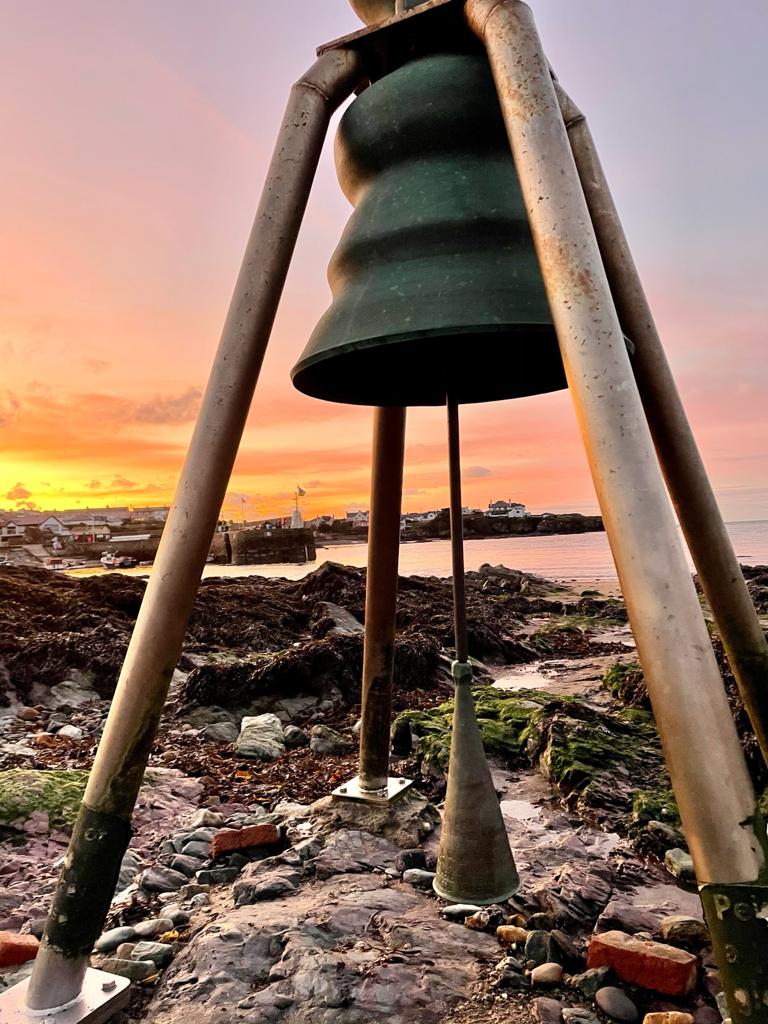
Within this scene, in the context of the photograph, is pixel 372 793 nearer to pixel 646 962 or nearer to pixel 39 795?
pixel 646 962

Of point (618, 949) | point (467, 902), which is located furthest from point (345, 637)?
point (618, 949)

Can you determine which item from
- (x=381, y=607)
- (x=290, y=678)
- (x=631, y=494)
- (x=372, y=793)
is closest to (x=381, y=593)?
(x=381, y=607)

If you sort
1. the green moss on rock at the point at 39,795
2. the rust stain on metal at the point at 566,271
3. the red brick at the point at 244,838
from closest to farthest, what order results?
the rust stain on metal at the point at 566,271, the red brick at the point at 244,838, the green moss on rock at the point at 39,795

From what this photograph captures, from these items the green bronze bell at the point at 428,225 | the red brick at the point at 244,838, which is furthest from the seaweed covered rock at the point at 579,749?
the green bronze bell at the point at 428,225

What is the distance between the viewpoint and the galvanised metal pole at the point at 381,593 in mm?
3941

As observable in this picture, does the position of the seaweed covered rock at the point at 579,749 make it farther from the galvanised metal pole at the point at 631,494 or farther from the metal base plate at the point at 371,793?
the galvanised metal pole at the point at 631,494

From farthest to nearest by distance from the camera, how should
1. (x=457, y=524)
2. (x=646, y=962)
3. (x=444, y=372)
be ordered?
(x=444, y=372), (x=457, y=524), (x=646, y=962)

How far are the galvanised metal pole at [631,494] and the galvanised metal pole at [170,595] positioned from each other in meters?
0.90

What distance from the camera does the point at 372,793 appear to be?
13.3 feet

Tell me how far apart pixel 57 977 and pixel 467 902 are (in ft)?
5.22

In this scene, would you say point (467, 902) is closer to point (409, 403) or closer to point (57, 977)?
point (57, 977)

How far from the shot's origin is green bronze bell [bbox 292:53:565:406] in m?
→ 2.21

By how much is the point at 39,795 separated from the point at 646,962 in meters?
3.54

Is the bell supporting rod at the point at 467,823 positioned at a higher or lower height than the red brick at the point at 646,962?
higher
